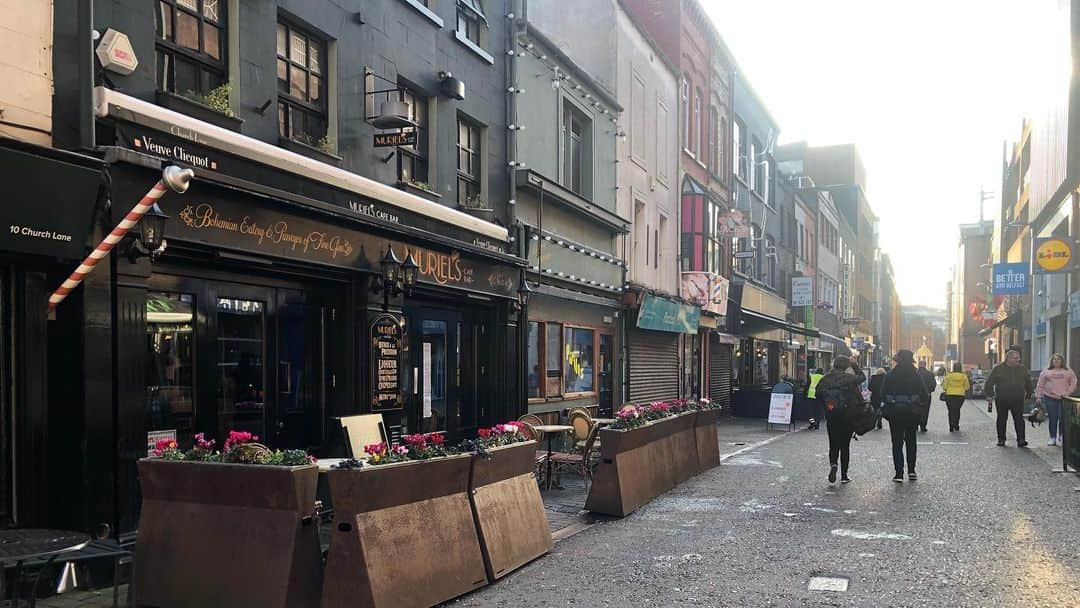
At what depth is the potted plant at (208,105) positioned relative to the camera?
7949 millimetres

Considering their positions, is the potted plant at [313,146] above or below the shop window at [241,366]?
above

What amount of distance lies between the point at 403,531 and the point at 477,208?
855cm

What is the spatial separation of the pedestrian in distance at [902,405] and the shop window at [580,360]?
6.75 metres

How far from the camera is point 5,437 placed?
21.6 ft

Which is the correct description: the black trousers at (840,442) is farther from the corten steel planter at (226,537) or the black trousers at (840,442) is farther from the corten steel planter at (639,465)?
the corten steel planter at (226,537)

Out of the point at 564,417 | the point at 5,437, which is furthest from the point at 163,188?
the point at 564,417

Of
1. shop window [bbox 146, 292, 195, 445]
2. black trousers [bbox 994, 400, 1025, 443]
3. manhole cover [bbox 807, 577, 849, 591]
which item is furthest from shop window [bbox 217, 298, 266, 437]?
black trousers [bbox 994, 400, 1025, 443]

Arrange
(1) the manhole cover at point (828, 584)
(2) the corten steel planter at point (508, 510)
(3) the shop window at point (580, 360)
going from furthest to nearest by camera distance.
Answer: (3) the shop window at point (580, 360) < (2) the corten steel planter at point (508, 510) < (1) the manhole cover at point (828, 584)

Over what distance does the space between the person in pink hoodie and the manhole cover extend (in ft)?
40.1

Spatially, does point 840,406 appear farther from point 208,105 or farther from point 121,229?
point 121,229

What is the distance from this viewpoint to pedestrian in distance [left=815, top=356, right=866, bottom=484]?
475 inches

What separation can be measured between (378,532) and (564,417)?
11.8 meters

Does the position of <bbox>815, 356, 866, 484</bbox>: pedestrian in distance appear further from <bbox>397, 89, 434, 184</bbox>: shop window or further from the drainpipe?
the drainpipe

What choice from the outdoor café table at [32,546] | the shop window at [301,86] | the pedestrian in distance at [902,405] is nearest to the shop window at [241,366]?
the shop window at [301,86]
